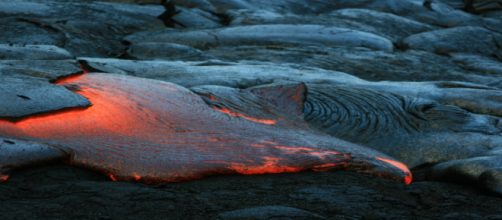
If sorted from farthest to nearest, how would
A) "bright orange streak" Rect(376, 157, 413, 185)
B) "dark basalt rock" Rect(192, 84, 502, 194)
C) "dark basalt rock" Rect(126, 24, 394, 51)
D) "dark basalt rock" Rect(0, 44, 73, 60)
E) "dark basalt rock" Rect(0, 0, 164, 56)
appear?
"dark basalt rock" Rect(126, 24, 394, 51) < "dark basalt rock" Rect(0, 0, 164, 56) < "dark basalt rock" Rect(0, 44, 73, 60) < "dark basalt rock" Rect(192, 84, 502, 194) < "bright orange streak" Rect(376, 157, 413, 185)

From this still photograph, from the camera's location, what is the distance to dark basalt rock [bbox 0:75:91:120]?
3.01 m

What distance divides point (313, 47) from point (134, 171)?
377 centimetres

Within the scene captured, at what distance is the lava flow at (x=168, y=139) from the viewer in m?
2.89

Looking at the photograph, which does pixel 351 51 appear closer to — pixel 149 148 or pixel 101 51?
pixel 101 51

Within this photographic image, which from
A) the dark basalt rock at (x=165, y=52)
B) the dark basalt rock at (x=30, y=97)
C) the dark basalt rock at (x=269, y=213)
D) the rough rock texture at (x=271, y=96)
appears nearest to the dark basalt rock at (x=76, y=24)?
the rough rock texture at (x=271, y=96)

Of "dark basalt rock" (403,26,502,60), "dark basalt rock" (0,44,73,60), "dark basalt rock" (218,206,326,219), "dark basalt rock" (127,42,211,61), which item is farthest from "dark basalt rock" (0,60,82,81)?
"dark basalt rock" (403,26,502,60)

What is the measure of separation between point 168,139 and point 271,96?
0.95m

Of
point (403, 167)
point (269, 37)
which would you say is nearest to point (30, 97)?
point (403, 167)

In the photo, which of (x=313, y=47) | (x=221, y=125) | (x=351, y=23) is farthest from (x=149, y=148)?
(x=351, y=23)

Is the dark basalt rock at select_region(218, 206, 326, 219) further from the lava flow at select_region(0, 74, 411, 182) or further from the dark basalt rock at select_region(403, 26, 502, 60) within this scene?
the dark basalt rock at select_region(403, 26, 502, 60)

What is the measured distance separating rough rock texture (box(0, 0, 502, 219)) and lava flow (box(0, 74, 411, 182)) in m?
0.03

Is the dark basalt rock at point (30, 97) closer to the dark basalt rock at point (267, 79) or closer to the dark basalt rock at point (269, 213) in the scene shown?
the dark basalt rock at point (267, 79)

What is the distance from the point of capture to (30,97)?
3123mm

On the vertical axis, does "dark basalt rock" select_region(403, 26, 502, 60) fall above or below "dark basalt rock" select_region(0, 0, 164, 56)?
above
